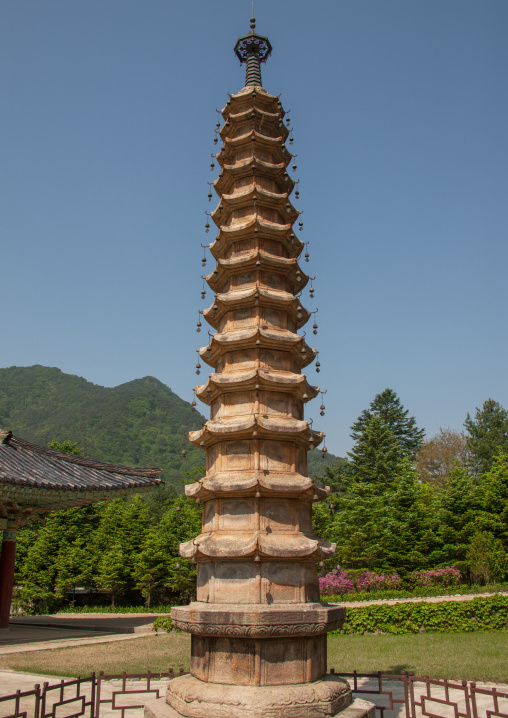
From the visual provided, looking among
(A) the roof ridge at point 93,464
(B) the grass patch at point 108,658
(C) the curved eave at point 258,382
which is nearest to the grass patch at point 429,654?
(B) the grass patch at point 108,658

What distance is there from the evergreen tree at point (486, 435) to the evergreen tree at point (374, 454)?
31.0 ft

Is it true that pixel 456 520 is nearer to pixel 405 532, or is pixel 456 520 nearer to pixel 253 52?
pixel 405 532

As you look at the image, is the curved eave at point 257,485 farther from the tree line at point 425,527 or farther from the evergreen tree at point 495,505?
the evergreen tree at point 495,505

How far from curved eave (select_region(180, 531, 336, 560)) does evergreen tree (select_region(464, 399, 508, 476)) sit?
46.3 meters

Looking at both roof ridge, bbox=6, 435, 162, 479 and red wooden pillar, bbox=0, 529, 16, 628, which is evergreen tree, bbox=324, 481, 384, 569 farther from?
red wooden pillar, bbox=0, 529, 16, 628

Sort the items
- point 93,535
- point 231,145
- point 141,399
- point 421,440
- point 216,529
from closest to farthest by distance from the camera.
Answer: point 216,529 < point 231,145 < point 93,535 < point 421,440 < point 141,399

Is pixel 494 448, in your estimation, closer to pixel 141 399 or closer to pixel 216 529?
pixel 216 529

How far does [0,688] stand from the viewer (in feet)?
39.2

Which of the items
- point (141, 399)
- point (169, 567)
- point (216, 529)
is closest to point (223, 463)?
point (216, 529)

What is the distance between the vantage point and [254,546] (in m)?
8.33

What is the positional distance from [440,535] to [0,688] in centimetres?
2696

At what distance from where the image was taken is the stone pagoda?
8031 millimetres

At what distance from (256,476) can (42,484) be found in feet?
43.1

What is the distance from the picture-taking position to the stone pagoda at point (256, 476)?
8031 mm
